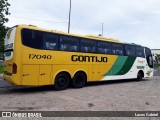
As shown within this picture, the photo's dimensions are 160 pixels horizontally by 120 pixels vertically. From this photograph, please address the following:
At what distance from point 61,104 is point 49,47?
4319mm

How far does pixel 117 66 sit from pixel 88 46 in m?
3.34

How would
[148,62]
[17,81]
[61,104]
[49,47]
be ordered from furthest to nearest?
[148,62]
[49,47]
[17,81]
[61,104]

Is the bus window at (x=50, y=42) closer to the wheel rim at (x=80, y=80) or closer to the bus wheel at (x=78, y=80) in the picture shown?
the bus wheel at (x=78, y=80)

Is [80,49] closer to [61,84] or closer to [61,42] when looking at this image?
[61,42]

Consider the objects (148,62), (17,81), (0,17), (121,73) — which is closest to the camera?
(17,81)

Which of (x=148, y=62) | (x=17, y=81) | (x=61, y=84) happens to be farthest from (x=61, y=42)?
(x=148, y=62)

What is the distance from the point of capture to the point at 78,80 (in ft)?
45.8

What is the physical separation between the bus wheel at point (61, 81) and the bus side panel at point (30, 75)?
136 cm

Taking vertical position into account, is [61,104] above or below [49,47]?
below

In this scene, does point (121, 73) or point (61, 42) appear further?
point (121, 73)

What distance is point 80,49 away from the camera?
1403cm

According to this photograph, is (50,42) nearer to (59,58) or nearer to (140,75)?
(59,58)

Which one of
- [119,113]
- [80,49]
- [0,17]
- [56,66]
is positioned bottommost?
[119,113]

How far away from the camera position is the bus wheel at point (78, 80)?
44.8 ft
